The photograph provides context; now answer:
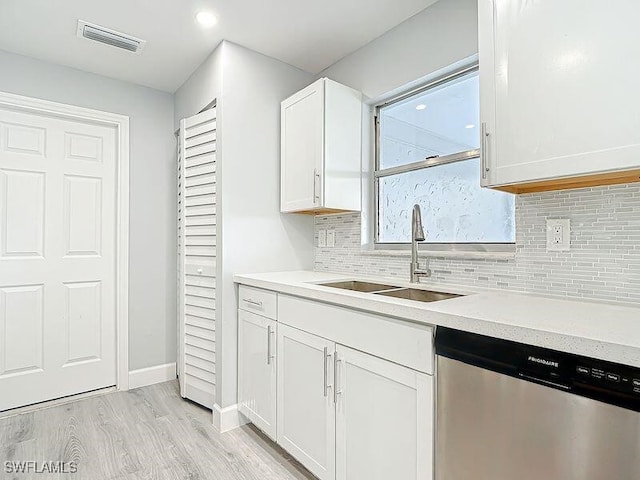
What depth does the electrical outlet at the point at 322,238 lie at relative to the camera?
2.67 metres

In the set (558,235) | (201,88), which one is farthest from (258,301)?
(201,88)

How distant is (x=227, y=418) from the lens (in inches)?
89.1

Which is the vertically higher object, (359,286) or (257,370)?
(359,286)

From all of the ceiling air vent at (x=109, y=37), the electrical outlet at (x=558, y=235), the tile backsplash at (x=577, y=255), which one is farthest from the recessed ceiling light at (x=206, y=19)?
the electrical outlet at (x=558, y=235)

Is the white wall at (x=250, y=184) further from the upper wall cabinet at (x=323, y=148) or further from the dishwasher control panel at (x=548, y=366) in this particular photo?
the dishwasher control panel at (x=548, y=366)

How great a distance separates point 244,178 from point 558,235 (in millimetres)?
1789

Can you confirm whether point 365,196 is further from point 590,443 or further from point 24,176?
point 24,176

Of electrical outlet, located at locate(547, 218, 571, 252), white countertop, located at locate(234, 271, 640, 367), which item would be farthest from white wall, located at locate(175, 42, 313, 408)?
electrical outlet, located at locate(547, 218, 571, 252)

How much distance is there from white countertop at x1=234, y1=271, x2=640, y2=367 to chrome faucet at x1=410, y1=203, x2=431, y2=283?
0.28 meters

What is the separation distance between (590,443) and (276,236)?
202 centimetres

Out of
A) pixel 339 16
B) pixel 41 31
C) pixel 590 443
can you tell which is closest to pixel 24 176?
pixel 41 31

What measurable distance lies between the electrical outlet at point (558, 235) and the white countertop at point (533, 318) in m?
0.21

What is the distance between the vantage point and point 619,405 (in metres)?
0.81

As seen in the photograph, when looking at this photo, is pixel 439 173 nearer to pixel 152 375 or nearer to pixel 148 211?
pixel 148 211
